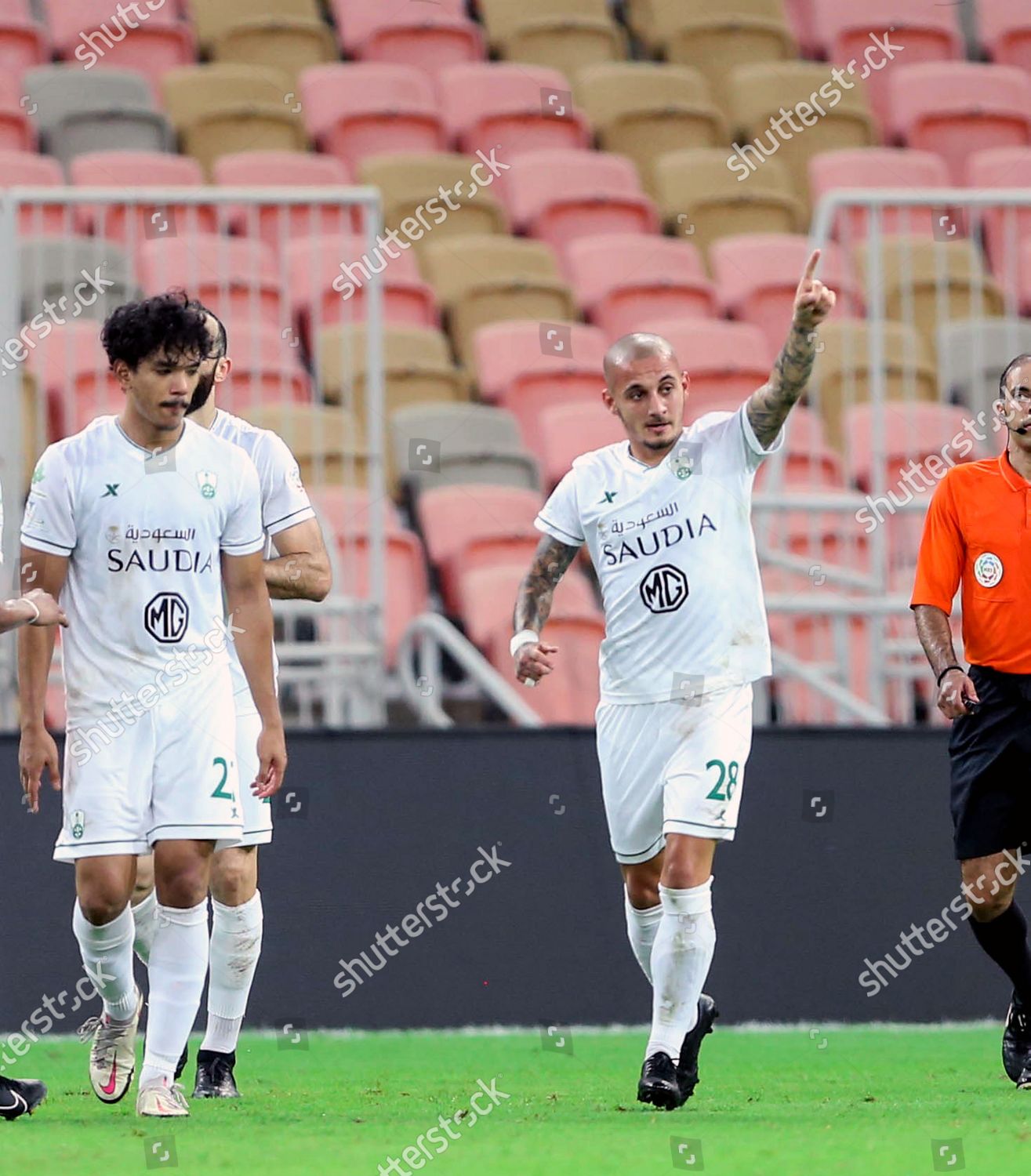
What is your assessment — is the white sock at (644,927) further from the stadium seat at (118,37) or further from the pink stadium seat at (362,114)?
the stadium seat at (118,37)

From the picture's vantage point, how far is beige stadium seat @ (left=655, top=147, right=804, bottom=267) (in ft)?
46.6

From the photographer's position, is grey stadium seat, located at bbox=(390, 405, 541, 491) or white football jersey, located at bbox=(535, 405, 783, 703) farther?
grey stadium seat, located at bbox=(390, 405, 541, 491)

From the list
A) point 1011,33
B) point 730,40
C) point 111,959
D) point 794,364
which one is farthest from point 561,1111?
point 1011,33

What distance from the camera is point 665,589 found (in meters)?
6.41

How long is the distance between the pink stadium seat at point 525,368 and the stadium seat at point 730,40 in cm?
384

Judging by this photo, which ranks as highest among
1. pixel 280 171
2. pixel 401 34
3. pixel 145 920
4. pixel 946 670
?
pixel 401 34

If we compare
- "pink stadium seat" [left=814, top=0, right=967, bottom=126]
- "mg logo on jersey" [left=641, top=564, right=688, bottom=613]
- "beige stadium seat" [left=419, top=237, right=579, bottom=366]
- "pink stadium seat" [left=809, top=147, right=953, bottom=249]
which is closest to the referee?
"mg logo on jersey" [left=641, top=564, right=688, bottom=613]

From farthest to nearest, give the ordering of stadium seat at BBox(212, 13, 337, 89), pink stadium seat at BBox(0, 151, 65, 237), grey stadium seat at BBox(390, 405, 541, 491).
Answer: stadium seat at BBox(212, 13, 337, 89) → pink stadium seat at BBox(0, 151, 65, 237) → grey stadium seat at BBox(390, 405, 541, 491)

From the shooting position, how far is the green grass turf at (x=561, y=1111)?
4.84 m

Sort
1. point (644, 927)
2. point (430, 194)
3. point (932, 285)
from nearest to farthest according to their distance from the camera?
point (644, 927), point (932, 285), point (430, 194)

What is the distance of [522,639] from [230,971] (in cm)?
133

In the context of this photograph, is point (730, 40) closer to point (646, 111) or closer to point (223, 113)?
point (646, 111)

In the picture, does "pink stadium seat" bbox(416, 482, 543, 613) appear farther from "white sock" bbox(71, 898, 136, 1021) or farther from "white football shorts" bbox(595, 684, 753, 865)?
"white sock" bbox(71, 898, 136, 1021)

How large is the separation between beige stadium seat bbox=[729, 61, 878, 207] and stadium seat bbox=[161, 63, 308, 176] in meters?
3.21
